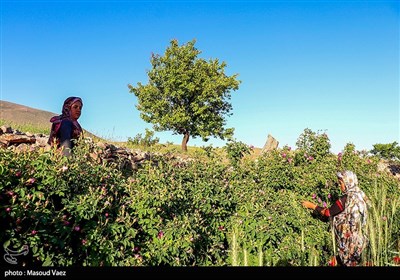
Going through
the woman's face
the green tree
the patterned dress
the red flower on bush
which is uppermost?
the green tree

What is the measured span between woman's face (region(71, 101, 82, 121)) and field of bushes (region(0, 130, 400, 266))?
910mm

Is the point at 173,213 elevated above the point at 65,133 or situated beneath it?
situated beneath

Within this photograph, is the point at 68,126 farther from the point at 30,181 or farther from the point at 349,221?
the point at 349,221

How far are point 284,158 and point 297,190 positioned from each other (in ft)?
2.91

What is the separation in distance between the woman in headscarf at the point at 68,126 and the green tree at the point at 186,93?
23621 millimetres

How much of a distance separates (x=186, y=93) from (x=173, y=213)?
2725cm

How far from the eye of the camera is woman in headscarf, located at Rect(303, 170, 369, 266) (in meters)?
5.42

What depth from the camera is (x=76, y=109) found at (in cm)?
664

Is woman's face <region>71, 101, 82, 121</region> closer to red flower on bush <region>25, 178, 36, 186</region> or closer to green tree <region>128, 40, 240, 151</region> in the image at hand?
red flower on bush <region>25, 178, 36, 186</region>

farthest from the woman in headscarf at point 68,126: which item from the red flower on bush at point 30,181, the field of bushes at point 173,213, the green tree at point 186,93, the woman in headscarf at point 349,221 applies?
the green tree at point 186,93

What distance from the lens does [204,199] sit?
556 cm

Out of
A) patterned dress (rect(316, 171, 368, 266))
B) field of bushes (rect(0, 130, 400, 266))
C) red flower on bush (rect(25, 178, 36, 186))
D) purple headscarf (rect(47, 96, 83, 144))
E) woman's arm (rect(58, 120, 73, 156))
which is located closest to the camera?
field of bushes (rect(0, 130, 400, 266))

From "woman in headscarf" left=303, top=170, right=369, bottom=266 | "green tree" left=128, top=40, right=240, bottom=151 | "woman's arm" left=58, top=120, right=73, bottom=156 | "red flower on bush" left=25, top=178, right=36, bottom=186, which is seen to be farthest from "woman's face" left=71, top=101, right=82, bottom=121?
"green tree" left=128, top=40, right=240, bottom=151

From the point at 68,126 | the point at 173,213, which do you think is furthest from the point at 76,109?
the point at 173,213
